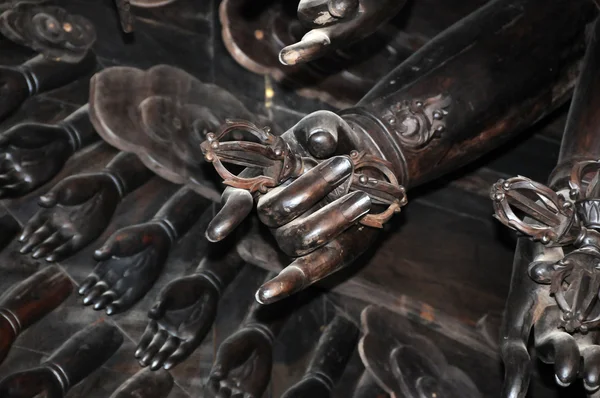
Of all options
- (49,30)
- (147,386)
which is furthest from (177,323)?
(49,30)

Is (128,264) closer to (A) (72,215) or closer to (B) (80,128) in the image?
(A) (72,215)

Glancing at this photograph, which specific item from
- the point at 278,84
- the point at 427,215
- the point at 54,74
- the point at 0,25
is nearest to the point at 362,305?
the point at 427,215

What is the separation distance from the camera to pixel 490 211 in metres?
2.02

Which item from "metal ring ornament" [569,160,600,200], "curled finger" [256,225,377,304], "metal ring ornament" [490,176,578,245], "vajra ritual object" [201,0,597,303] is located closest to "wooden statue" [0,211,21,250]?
"vajra ritual object" [201,0,597,303]

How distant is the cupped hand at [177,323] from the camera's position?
174cm

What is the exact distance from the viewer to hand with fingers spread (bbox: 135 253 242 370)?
1.74 meters

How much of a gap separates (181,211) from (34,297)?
1.28 feet

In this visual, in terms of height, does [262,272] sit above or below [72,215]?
below

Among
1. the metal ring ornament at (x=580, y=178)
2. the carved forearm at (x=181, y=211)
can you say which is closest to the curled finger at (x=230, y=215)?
the metal ring ornament at (x=580, y=178)

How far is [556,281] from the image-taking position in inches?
49.8

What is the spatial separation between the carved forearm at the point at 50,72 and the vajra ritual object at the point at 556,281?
3.42 feet

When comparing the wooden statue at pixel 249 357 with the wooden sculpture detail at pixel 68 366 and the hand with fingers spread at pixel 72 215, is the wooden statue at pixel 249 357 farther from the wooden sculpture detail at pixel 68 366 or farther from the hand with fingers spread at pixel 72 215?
the hand with fingers spread at pixel 72 215

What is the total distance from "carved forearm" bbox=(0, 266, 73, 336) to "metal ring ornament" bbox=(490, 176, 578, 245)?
35.9 inches

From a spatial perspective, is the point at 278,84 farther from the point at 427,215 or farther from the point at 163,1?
the point at 427,215
